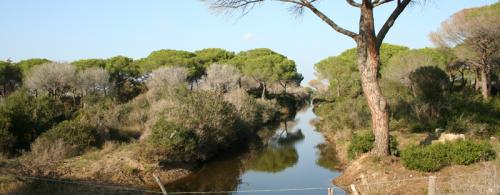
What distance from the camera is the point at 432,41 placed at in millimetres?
31156

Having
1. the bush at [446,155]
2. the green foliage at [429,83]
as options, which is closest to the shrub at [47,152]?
the bush at [446,155]

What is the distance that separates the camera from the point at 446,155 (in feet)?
42.2

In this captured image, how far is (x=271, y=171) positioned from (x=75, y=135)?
8.99 metres

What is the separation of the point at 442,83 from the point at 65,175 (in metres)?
19.3

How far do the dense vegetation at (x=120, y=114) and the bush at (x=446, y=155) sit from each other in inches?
380

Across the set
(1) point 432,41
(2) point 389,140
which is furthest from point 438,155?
(1) point 432,41

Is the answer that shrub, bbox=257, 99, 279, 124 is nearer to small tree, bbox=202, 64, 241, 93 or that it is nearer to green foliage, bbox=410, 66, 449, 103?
small tree, bbox=202, 64, 241, 93

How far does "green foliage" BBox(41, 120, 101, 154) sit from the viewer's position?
1845cm

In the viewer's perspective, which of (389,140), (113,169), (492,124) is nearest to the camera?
(389,140)

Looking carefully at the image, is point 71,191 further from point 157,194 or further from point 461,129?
point 461,129

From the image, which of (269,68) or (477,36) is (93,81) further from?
(477,36)

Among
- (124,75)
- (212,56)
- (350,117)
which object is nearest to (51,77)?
(124,75)

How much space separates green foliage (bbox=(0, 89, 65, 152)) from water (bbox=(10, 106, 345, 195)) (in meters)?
5.96

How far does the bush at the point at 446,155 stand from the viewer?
12.6 m
